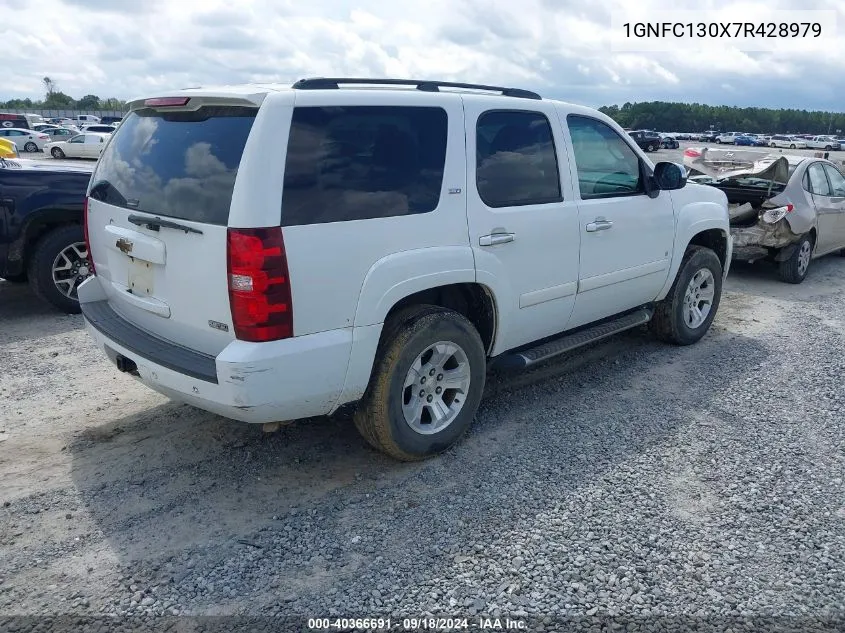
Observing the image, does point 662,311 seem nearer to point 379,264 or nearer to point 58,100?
point 379,264

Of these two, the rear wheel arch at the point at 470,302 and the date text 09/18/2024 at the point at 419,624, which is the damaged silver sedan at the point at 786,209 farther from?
the date text 09/18/2024 at the point at 419,624

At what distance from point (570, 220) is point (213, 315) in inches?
92.0

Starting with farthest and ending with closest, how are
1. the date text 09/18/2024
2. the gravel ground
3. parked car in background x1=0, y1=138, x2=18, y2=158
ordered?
parked car in background x1=0, y1=138, x2=18, y2=158 < the gravel ground < the date text 09/18/2024

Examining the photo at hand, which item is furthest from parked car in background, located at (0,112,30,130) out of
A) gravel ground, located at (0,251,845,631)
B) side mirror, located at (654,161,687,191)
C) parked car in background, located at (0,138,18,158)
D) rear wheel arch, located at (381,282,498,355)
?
rear wheel arch, located at (381,282,498,355)

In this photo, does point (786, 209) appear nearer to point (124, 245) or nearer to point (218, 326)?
point (218, 326)

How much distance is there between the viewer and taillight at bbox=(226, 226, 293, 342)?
291cm

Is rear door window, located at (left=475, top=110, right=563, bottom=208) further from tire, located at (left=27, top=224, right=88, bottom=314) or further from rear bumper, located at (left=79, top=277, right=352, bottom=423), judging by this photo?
tire, located at (left=27, top=224, right=88, bottom=314)

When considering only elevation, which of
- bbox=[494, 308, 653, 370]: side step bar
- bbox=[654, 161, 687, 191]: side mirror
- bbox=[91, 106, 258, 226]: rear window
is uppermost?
bbox=[91, 106, 258, 226]: rear window

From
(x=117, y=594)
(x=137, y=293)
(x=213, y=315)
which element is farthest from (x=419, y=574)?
(x=137, y=293)

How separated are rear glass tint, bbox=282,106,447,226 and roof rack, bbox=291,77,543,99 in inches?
9.0

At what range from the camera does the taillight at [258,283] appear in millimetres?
2910

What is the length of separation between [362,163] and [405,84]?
716 millimetres

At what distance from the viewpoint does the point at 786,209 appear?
322 inches

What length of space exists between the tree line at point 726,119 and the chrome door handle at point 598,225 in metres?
98.3
